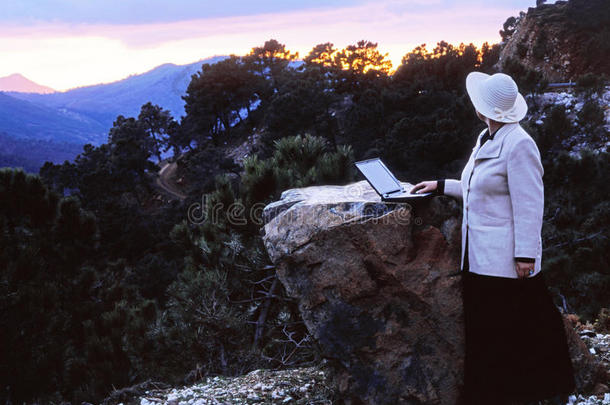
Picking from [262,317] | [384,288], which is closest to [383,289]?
[384,288]

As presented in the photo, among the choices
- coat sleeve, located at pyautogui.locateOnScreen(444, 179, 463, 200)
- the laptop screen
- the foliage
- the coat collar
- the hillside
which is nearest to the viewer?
the coat collar

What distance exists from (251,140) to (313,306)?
39623 millimetres

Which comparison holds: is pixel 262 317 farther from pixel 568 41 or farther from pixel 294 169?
pixel 568 41

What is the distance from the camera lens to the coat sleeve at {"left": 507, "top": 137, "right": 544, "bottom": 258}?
7.89 ft

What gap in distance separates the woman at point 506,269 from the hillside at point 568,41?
1238 inches

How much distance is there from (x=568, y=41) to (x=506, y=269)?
37577 millimetres

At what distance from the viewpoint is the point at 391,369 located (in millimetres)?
3336

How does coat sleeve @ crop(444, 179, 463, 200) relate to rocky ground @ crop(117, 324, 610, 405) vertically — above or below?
above

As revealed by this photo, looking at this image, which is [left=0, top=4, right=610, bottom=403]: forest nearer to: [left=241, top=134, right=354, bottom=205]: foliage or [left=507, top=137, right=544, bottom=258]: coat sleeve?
[left=241, top=134, right=354, bottom=205]: foliage

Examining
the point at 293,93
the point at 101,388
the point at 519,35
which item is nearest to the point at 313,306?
the point at 101,388

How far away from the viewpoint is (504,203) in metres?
2.55

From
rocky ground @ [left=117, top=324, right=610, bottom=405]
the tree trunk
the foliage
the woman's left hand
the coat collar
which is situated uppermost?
the coat collar

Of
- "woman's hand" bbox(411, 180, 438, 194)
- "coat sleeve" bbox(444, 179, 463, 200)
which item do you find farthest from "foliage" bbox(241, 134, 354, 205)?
"coat sleeve" bbox(444, 179, 463, 200)

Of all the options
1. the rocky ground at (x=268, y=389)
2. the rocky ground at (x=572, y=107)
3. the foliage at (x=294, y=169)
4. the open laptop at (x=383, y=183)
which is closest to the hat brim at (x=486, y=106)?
the open laptop at (x=383, y=183)
